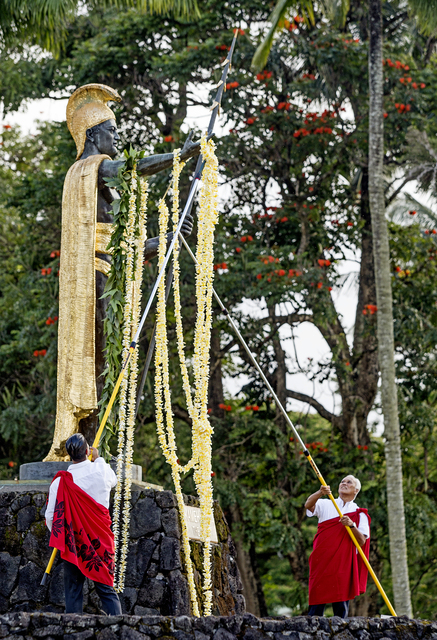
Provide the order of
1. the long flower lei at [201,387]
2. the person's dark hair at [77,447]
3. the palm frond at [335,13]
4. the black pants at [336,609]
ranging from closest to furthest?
the person's dark hair at [77,447]
the long flower lei at [201,387]
the black pants at [336,609]
the palm frond at [335,13]

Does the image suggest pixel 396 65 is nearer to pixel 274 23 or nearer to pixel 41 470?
pixel 274 23

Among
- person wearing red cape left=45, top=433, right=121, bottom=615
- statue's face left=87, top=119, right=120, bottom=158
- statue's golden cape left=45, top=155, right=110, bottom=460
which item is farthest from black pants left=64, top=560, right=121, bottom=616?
statue's face left=87, top=119, right=120, bottom=158

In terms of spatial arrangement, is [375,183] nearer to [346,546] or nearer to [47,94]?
[346,546]

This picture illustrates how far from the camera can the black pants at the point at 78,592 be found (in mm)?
5379

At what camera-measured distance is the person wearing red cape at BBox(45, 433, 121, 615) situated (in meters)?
5.35

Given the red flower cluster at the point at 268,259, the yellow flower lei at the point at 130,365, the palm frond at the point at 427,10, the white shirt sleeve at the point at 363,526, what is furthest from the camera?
the red flower cluster at the point at 268,259

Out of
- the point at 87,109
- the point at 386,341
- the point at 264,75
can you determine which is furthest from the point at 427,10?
the point at 87,109

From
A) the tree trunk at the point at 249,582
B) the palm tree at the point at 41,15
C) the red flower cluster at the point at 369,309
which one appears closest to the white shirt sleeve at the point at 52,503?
the palm tree at the point at 41,15

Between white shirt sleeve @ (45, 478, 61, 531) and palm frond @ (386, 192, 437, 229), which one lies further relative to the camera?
palm frond @ (386, 192, 437, 229)

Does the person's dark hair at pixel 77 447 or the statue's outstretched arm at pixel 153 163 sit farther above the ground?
the statue's outstretched arm at pixel 153 163

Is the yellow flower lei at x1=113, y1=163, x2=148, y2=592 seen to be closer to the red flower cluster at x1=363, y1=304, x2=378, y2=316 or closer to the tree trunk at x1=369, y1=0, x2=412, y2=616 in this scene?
the tree trunk at x1=369, y1=0, x2=412, y2=616

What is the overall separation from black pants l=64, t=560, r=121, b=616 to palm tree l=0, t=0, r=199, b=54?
772 cm

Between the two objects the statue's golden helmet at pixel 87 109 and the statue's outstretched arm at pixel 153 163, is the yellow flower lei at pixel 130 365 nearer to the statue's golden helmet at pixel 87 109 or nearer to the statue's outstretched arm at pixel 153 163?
the statue's outstretched arm at pixel 153 163

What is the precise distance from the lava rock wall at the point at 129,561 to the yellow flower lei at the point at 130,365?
0.47ft
